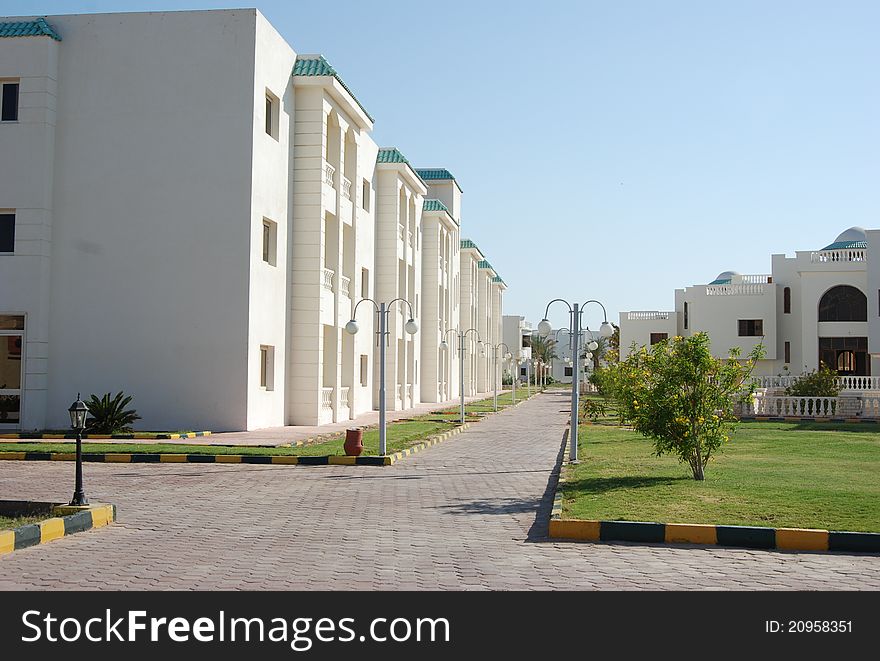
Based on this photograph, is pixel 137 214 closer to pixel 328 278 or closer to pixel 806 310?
pixel 328 278

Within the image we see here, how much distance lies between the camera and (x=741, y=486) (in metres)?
13.7

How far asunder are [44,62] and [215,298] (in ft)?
25.2

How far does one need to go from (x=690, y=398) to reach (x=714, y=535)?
4.67 m

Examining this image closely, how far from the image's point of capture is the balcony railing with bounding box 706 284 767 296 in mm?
55891

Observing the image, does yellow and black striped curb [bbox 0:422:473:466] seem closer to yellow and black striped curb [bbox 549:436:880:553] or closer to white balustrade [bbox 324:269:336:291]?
yellow and black striped curb [bbox 549:436:880:553]

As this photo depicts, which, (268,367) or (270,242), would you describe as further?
(270,242)

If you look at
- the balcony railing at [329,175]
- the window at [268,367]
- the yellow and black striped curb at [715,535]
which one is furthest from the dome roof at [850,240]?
the yellow and black striped curb at [715,535]

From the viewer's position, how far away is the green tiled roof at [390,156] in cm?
4022

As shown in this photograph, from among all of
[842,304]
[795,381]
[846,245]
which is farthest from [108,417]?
[846,245]

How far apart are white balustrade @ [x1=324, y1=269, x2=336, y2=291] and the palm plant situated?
8.20 metres

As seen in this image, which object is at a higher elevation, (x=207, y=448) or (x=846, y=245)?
(x=846, y=245)

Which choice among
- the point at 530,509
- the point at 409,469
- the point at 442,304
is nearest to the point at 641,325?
the point at 442,304

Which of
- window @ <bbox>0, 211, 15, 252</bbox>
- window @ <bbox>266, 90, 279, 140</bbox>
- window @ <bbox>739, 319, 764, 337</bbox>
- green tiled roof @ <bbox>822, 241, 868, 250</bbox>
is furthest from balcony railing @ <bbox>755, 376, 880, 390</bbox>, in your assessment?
window @ <bbox>0, 211, 15, 252</bbox>
